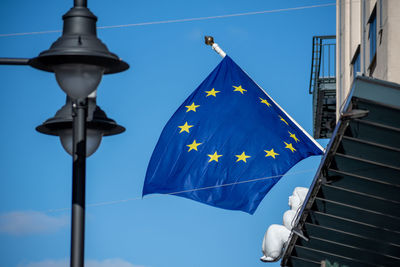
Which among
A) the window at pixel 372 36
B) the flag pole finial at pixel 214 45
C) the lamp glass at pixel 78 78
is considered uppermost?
the window at pixel 372 36

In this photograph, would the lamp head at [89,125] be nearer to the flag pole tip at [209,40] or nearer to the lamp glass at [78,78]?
the lamp glass at [78,78]

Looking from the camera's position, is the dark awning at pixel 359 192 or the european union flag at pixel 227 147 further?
the european union flag at pixel 227 147

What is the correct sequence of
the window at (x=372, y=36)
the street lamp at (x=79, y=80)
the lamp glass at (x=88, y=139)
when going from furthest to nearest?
the window at (x=372, y=36)
the lamp glass at (x=88, y=139)
the street lamp at (x=79, y=80)

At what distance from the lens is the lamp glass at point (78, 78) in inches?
283

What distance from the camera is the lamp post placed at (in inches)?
282

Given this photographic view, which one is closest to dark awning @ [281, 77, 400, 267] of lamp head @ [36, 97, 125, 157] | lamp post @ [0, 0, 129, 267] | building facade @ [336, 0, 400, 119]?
building facade @ [336, 0, 400, 119]

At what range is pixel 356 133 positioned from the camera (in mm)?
12062

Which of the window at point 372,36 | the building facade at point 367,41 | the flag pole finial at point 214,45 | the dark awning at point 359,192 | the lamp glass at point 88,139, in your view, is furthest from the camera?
the window at point 372,36

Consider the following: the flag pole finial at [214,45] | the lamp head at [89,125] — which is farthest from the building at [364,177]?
the lamp head at [89,125]

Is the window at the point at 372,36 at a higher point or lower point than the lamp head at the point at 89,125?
higher

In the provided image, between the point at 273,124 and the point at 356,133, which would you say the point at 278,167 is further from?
the point at 356,133

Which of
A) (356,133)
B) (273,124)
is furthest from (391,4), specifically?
(356,133)

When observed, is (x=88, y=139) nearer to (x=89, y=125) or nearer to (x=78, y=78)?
(x=89, y=125)

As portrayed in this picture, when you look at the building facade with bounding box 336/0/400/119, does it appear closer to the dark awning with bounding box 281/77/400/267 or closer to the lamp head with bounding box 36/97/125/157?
the dark awning with bounding box 281/77/400/267
